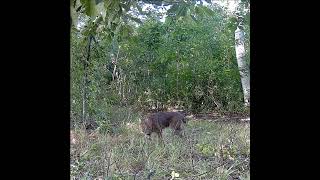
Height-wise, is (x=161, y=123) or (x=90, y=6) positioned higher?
(x=90, y=6)

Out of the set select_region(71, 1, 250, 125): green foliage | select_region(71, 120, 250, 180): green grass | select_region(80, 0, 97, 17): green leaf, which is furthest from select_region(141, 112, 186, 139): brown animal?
select_region(80, 0, 97, 17): green leaf

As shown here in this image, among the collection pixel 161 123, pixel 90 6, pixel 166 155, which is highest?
pixel 90 6

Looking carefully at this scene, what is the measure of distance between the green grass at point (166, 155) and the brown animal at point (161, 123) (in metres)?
0.05

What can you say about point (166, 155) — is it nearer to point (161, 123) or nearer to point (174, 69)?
point (161, 123)

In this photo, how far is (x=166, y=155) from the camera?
257cm

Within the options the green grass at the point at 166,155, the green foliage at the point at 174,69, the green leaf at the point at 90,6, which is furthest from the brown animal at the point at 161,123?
the green leaf at the point at 90,6

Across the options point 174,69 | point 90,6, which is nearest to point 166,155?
point 174,69

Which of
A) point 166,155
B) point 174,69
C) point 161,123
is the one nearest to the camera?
point 166,155

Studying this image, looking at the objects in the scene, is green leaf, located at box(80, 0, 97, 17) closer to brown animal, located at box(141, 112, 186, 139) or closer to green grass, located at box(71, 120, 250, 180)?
green grass, located at box(71, 120, 250, 180)

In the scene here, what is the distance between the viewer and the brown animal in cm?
295

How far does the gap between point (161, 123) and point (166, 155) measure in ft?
1.45

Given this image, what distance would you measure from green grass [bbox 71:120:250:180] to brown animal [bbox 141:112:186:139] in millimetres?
55

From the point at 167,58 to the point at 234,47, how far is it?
631 mm
